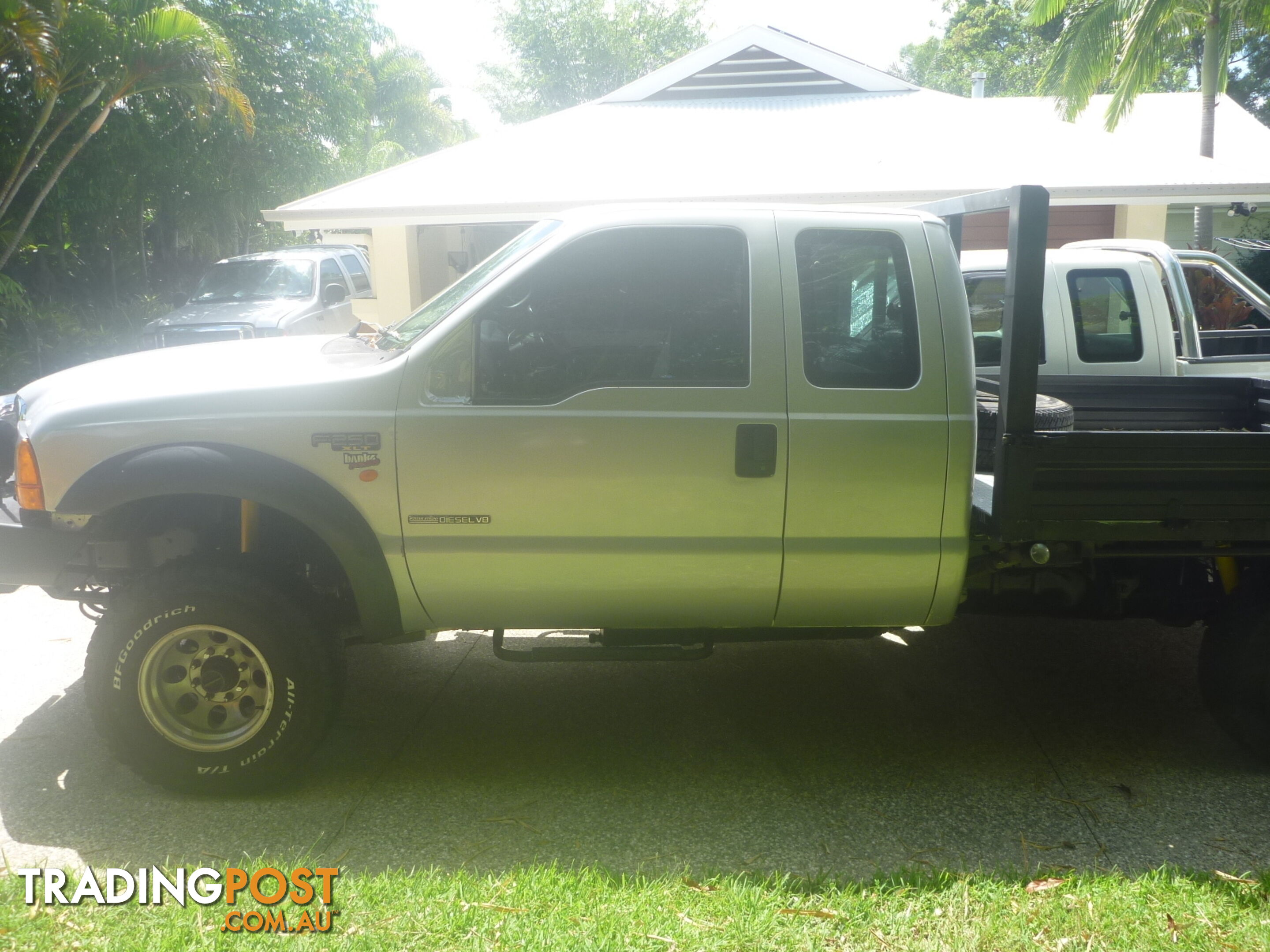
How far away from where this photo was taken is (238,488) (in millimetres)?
3525

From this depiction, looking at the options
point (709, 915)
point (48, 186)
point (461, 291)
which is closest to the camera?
point (709, 915)

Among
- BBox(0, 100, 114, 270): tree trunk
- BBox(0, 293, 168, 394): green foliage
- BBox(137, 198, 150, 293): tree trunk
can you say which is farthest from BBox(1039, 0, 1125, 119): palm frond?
BBox(137, 198, 150, 293): tree trunk

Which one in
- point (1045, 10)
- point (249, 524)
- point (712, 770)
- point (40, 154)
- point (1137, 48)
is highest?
point (1045, 10)

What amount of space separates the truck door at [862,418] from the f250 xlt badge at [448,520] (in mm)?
1064

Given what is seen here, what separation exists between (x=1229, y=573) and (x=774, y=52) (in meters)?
10.8

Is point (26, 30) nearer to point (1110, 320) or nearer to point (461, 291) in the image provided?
point (461, 291)

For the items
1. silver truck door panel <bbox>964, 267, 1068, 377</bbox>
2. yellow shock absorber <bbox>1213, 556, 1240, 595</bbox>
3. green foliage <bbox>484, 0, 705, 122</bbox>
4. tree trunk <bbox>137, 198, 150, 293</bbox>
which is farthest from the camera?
green foliage <bbox>484, 0, 705, 122</bbox>

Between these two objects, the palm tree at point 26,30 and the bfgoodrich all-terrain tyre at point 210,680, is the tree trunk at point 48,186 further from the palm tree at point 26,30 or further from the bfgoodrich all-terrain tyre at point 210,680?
the bfgoodrich all-terrain tyre at point 210,680

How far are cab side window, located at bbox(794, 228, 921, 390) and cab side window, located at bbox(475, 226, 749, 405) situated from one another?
24cm

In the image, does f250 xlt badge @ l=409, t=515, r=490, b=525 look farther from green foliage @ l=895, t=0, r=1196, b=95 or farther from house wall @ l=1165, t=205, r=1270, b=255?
green foliage @ l=895, t=0, r=1196, b=95

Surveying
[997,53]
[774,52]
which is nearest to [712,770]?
[774,52]

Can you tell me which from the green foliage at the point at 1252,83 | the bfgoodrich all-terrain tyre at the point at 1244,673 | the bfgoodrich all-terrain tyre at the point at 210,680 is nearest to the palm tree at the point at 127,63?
the bfgoodrich all-terrain tyre at the point at 210,680

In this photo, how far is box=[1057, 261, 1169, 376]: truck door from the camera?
261 inches

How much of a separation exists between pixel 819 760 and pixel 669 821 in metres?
0.77
